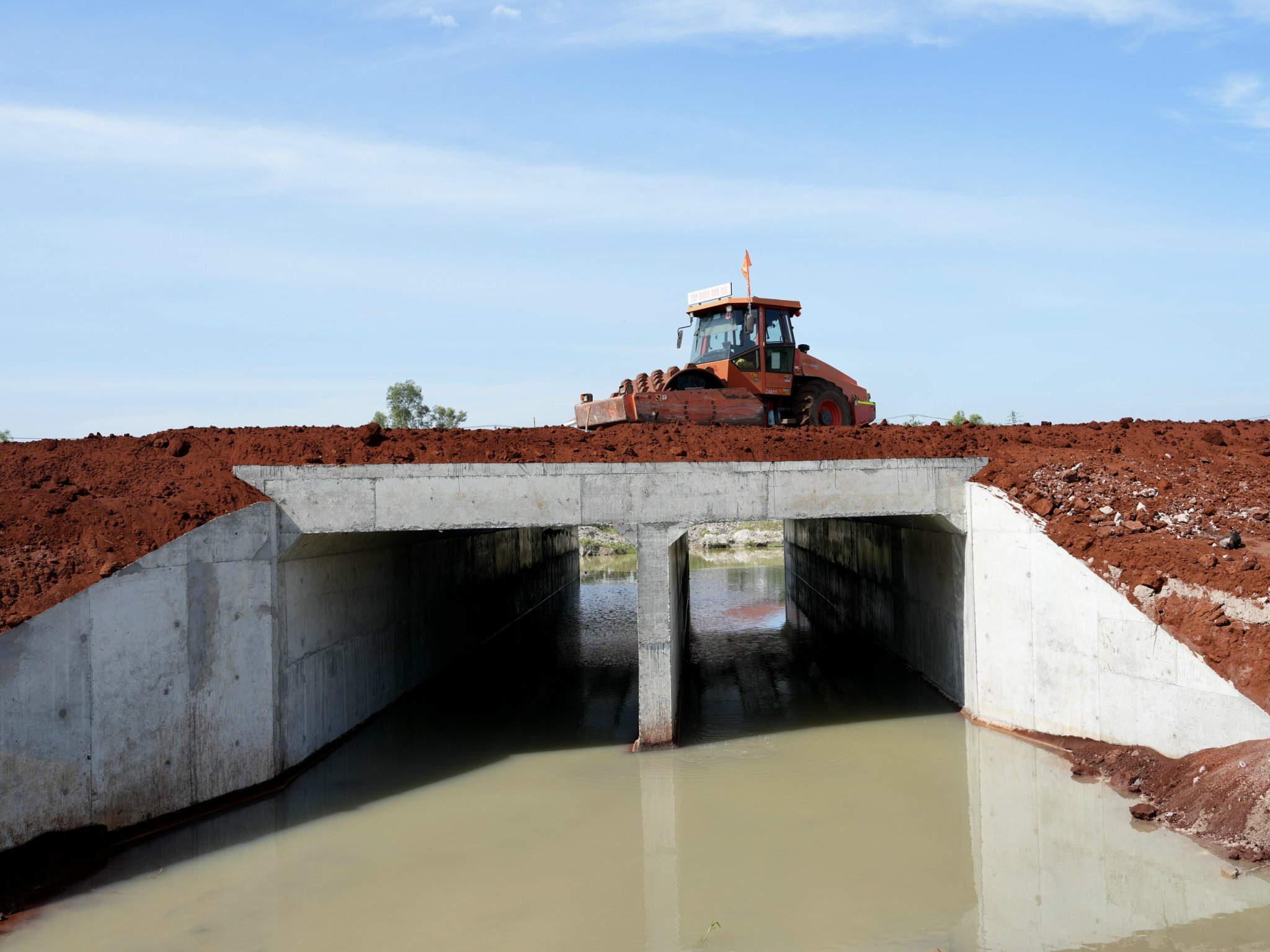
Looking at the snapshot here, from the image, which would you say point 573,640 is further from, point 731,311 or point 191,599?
point 191,599

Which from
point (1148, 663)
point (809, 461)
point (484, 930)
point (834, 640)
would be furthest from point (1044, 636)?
point (834, 640)

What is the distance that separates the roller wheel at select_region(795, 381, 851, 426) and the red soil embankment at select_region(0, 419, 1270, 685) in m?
2.41

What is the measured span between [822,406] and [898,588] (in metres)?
3.85

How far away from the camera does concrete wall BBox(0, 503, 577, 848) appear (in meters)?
8.88

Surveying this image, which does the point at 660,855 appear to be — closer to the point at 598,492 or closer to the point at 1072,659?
the point at 598,492

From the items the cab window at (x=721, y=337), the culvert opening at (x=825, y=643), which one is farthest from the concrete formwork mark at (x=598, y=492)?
the cab window at (x=721, y=337)

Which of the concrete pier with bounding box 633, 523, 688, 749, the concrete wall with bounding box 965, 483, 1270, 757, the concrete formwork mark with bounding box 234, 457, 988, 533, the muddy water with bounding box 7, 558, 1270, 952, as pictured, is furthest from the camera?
the concrete pier with bounding box 633, 523, 688, 749

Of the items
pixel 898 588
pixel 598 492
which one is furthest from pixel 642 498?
pixel 898 588

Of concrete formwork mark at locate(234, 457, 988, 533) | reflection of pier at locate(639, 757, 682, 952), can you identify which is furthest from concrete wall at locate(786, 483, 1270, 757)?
reflection of pier at locate(639, 757, 682, 952)

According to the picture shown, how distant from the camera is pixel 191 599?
1014 centimetres

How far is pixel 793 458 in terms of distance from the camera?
42.7 feet

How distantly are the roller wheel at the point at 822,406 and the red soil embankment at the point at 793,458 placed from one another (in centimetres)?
241

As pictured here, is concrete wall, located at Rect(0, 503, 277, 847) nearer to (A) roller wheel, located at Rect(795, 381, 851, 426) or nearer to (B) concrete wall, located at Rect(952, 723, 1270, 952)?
(B) concrete wall, located at Rect(952, 723, 1270, 952)

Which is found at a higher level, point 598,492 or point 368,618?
point 598,492
